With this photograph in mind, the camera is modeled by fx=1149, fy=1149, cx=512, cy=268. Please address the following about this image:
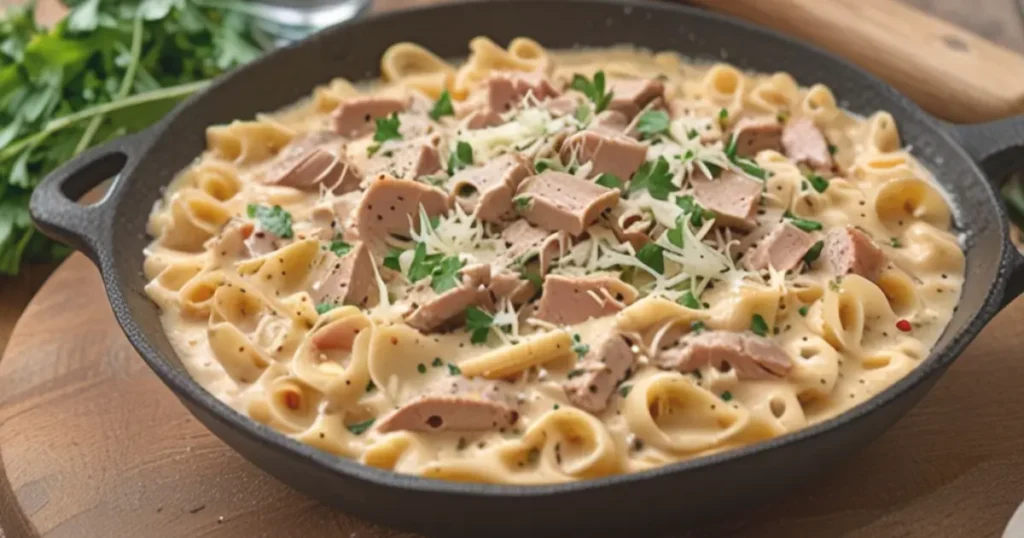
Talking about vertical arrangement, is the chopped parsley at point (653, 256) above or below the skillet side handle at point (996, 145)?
below

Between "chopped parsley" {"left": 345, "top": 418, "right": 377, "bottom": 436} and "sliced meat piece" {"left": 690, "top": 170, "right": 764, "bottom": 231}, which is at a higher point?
"sliced meat piece" {"left": 690, "top": 170, "right": 764, "bottom": 231}

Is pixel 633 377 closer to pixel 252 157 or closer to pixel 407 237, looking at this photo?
pixel 407 237

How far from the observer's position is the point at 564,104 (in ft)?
13.6

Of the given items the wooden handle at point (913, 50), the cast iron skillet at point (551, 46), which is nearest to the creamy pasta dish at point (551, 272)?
the cast iron skillet at point (551, 46)

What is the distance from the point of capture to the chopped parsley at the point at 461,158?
12.6ft

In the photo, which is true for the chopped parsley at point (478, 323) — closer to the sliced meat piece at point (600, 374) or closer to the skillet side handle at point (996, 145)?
the sliced meat piece at point (600, 374)

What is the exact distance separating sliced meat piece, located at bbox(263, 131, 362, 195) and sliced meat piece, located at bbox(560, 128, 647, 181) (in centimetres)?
77

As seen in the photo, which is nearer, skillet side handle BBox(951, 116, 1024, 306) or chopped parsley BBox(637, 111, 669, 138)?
skillet side handle BBox(951, 116, 1024, 306)

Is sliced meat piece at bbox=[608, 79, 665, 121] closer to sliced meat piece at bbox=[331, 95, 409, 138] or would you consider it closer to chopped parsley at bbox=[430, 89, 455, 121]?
chopped parsley at bbox=[430, 89, 455, 121]

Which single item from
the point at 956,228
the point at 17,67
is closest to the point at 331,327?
the point at 956,228

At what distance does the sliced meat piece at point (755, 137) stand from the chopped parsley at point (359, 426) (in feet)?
5.71

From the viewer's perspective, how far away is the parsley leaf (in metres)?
3.33

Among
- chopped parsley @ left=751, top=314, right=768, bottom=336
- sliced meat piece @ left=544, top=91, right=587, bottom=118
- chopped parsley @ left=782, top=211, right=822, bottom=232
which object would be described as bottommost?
chopped parsley @ left=751, top=314, right=768, bottom=336

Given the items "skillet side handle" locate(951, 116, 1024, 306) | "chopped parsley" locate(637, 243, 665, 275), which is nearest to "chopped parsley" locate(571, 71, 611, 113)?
"chopped parsley" locate(637, 243, 665, 275)
